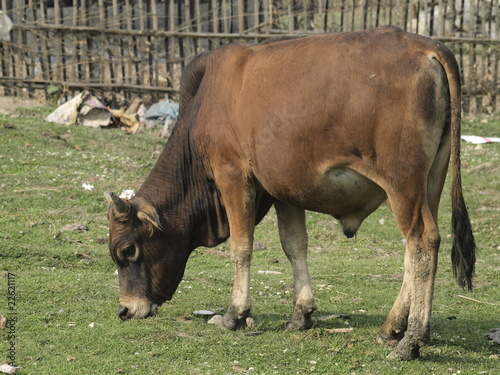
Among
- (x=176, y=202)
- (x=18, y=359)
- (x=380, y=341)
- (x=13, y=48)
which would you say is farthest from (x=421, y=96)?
Result: (x=13, y=48)

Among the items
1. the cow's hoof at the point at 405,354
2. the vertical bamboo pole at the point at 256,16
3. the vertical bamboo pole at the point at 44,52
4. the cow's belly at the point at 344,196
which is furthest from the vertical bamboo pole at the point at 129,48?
the cow's hoof at the point at 405,354

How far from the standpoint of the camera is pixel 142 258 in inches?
288

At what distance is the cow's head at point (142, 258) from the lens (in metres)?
7.25

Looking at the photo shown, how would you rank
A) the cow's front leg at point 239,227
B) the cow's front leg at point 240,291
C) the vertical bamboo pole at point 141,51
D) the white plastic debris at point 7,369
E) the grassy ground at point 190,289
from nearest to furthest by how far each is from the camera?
the white plastic debris at point 7,369, the grassy ground at point 190,289, the cow's front leg at point 239,227, the cow's front leg at point 240,291, the vertical bamboo pole at point 141,51

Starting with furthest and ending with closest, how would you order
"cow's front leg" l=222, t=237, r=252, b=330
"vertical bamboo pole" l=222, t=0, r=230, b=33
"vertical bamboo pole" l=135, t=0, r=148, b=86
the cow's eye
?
"vertical bamboo pole" l=222, t=0, r=230, b=33 < "vertical bamboo pole" l=135, t=0, r=148, b=86 < the cow's eye < "cow's front leg" l=222, t=237, r=252, b=330

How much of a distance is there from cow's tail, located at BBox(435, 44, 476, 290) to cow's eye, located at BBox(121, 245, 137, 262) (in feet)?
8.90

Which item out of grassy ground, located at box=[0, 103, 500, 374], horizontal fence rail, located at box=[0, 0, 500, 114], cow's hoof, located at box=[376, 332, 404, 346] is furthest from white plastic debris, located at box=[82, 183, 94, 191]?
cow's hoof, located at box=[376, 332, 404, 346]

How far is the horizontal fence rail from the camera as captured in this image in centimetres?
1747

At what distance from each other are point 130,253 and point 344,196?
2074 mm

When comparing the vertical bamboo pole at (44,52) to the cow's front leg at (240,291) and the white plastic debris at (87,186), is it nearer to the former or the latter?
the white plastic debris at (87,186)

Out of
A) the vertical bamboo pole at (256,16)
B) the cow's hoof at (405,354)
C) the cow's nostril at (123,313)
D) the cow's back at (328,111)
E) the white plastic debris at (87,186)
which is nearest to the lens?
the cow's back at (328,111)

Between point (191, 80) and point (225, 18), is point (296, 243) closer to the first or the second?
point (191, 80)

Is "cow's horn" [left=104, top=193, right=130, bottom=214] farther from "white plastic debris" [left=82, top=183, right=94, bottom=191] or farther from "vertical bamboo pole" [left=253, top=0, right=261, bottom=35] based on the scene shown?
"vertical bamboo pole" [left=253, top=0, right=261, bottom=35]

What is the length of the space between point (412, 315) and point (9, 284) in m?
3.83
